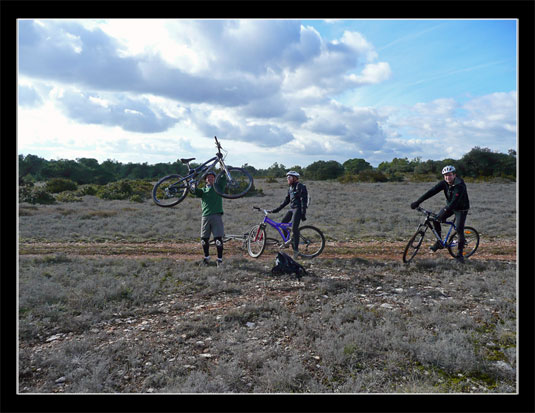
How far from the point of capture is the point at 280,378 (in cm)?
398

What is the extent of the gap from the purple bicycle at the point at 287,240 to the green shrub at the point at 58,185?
2761 cm

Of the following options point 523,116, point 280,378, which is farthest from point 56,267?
point 523,116

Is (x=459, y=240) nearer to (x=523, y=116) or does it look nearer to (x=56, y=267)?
(x=523, y=116)

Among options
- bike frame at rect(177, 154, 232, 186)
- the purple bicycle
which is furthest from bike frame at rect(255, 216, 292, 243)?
bike frame at rect(177, 154, 232, 186)

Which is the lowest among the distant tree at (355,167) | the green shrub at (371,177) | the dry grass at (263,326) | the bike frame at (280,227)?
the dry grass at (263,326)

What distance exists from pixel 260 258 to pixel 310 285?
3.05 meters

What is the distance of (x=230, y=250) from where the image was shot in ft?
38.0

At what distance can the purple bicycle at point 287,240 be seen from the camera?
32.3 ft

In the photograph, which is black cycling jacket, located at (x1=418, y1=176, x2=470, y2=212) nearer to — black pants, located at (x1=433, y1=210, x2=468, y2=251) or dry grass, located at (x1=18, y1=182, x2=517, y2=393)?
black pants, located at (x1=433, y1=210, x2=468, y2=251)

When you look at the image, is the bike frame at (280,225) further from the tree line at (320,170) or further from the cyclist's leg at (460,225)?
the tree line at (320,170)

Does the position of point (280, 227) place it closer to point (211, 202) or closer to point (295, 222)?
point (295, 222)

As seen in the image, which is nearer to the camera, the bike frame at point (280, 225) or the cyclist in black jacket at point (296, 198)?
the cyclist in black jacket at point (296, 198)

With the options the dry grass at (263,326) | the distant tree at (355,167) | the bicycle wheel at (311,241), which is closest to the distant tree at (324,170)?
the distant tree at (355,167)

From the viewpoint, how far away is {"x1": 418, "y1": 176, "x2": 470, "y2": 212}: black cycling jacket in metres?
7.72
